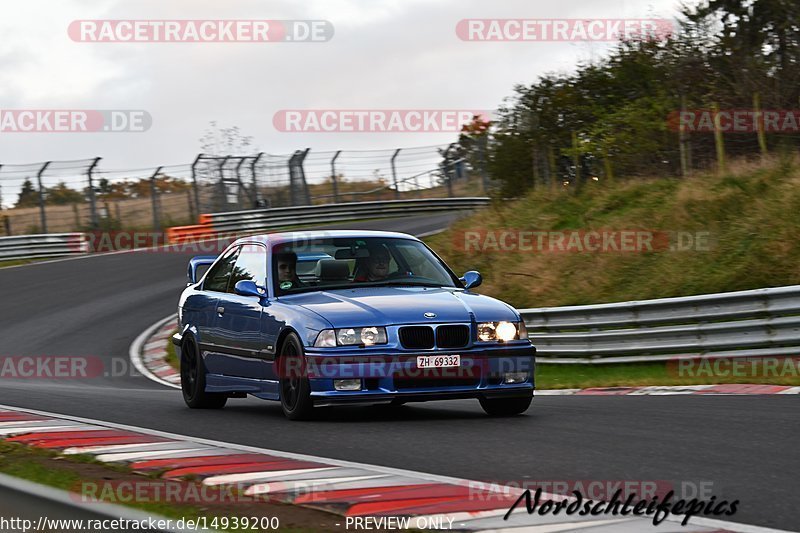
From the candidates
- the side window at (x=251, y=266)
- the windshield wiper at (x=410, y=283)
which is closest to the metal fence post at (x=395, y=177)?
the side window at (x=251, y=266)

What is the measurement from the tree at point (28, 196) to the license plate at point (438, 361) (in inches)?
1119

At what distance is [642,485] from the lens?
19.0 ft

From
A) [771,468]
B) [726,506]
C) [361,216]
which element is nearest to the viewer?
[726,506]

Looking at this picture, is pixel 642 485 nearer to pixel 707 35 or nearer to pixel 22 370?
pixel 22 370

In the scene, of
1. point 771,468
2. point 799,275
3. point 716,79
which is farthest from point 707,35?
point 771,468

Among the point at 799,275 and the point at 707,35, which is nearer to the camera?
the point at 799,275

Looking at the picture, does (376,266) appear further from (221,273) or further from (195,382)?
(195,382)

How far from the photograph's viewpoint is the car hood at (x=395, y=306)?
344 inches

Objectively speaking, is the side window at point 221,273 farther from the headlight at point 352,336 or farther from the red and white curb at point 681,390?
the red and white curb at point 681,390

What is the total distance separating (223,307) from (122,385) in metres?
5.69

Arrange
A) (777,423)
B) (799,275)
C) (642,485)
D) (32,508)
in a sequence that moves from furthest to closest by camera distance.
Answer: (799,275), (777,423), (642,485), (32,508)

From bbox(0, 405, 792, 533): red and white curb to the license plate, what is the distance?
1.68 m

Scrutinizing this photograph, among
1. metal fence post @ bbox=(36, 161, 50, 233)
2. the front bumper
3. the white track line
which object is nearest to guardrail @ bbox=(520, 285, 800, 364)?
the white track line

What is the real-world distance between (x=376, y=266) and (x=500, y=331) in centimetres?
140
